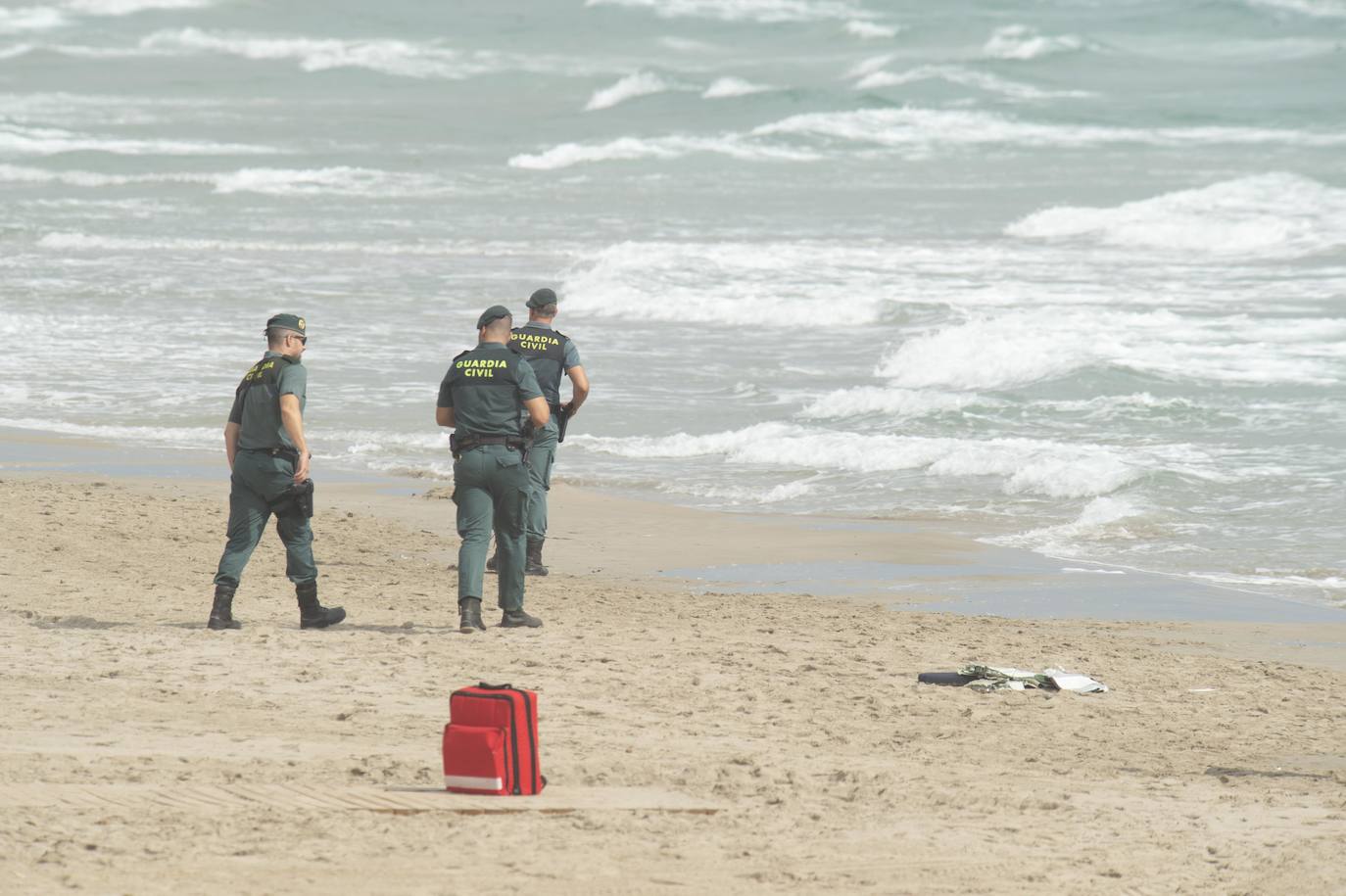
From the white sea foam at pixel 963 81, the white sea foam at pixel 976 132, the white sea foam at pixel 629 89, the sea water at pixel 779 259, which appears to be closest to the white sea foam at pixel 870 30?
the sea water at pixel 779 259

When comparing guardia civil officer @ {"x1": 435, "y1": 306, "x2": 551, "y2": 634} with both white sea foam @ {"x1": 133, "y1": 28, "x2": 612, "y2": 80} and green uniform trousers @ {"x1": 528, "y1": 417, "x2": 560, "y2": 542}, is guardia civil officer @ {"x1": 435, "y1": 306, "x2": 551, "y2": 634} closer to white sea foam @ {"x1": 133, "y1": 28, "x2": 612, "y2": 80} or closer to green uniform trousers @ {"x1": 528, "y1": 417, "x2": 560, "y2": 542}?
green uniform trousers @ {"x1": 528, "y1": 417, "x2": 560, "y2": 542}

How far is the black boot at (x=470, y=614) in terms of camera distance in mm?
7922

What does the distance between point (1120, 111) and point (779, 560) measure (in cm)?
4438

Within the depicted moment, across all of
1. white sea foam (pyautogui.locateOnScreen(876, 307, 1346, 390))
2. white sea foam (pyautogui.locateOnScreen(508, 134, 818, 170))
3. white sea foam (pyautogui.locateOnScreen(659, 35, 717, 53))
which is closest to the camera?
white sea foam (pyautogui.locateOnScreen(876, 307, 1346, 390))

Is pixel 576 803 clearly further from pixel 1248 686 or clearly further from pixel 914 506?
pixel 914 506

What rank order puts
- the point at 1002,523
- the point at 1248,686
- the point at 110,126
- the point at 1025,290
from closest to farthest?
1. the point at 1248,686
2. the point at 1002,523
3. the point at 1025,290
4. the point at 110,126

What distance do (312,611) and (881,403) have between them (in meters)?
7.97

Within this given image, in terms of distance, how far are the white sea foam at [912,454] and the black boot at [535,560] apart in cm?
373

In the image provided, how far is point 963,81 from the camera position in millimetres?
58156

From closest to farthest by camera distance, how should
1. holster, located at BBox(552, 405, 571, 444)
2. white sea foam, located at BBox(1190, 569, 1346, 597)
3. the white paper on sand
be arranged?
the white paper on sand
holster, located at BBox(552, 405, 571, 444)
white sea foam, located at BBox(1190, 569, 1346, 597)

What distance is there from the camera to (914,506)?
11.7 metres

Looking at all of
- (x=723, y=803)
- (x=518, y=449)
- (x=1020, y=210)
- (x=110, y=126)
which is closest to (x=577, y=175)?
(x=1020, y=210)

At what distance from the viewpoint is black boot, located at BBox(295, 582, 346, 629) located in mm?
7867

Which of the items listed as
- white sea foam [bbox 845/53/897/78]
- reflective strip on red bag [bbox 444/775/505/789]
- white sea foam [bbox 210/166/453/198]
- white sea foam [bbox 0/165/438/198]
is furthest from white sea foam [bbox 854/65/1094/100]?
reflective strip on red bag [bbox 444/775/505/789]
